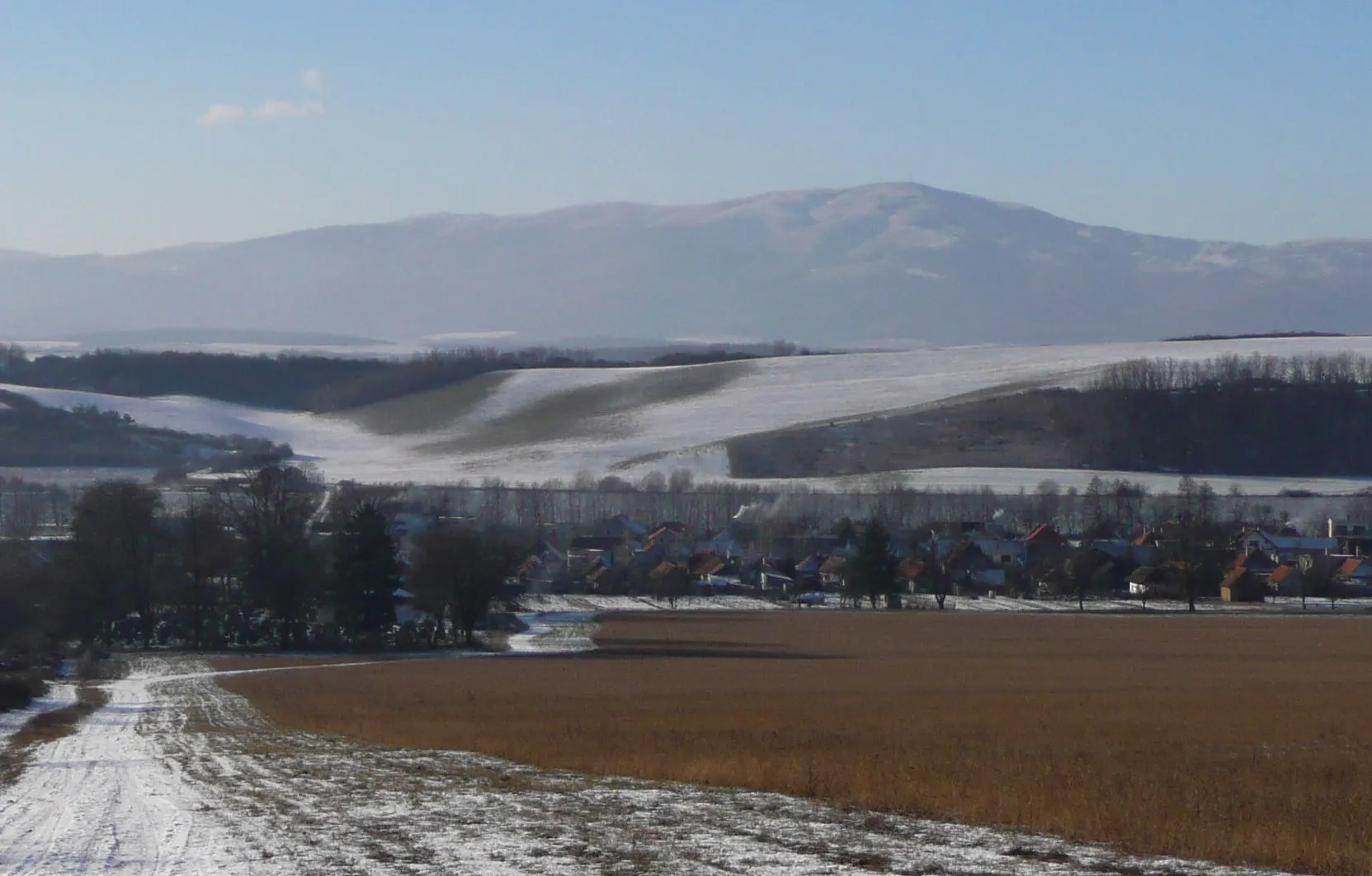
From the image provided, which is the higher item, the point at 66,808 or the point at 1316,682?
the point at 66,808

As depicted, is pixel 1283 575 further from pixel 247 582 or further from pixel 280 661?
pixel 280 661

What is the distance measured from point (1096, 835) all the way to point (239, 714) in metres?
20.0

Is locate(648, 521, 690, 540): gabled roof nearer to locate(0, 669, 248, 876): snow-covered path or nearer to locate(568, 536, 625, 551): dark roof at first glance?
locate(568, 536, 625, 551): dark roof

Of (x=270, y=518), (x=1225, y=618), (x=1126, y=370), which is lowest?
(x=1225, y=618)

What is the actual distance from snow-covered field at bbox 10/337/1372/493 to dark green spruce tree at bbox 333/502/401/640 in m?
75.0

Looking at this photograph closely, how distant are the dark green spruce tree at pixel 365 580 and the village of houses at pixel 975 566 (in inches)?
788

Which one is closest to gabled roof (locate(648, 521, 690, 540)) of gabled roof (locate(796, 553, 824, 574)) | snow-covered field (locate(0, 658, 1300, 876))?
gabled roof (locate(796, 553, 824, 574))

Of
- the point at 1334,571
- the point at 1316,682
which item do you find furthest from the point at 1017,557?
the point at 1316,682

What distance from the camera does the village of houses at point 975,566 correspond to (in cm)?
8381

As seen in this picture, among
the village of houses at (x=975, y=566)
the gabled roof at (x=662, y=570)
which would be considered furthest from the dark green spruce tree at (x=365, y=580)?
Answer: the gabled roof at (x=662, y=570)

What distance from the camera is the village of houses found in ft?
275

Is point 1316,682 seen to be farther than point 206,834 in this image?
Yes

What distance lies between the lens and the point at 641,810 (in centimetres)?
1297

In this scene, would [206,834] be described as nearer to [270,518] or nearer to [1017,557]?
[270,518]
